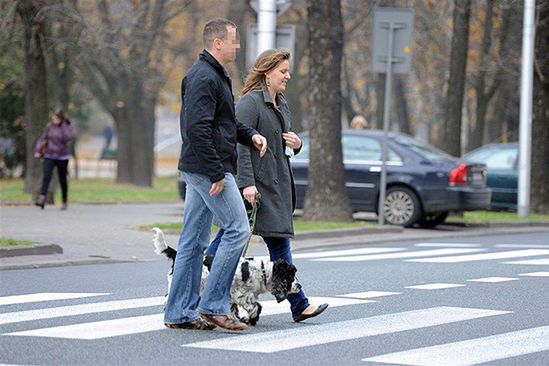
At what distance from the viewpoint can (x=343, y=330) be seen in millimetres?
9641

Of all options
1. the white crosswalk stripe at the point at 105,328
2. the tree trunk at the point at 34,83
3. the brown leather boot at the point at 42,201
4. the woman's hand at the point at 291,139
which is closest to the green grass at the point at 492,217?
the brown leather boot at the point at 42,201

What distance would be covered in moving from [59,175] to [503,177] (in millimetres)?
8661

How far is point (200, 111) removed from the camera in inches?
359

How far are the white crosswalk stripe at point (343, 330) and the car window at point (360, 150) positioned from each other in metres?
12.2

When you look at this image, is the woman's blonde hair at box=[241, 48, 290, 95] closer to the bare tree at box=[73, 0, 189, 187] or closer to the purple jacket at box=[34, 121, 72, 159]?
the purple jacket at box=[34, 121, 72, 159]

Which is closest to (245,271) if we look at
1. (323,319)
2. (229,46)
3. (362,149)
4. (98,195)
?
(323,319)

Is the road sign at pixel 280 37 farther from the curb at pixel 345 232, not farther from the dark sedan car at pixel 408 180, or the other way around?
the dark sedan car at pixel 408 180

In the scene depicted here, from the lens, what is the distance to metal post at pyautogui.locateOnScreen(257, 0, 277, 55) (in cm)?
1944

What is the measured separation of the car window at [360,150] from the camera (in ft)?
75.7

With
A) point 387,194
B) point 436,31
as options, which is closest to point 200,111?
point 387,194

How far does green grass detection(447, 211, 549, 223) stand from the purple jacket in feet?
22.8

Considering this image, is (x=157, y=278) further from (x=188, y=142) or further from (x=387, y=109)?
(x=387, y=109)

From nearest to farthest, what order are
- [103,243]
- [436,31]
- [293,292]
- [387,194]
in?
[293,292] < [103,243] < [387,194] < [436,31]

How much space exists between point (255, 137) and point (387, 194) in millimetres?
13372
